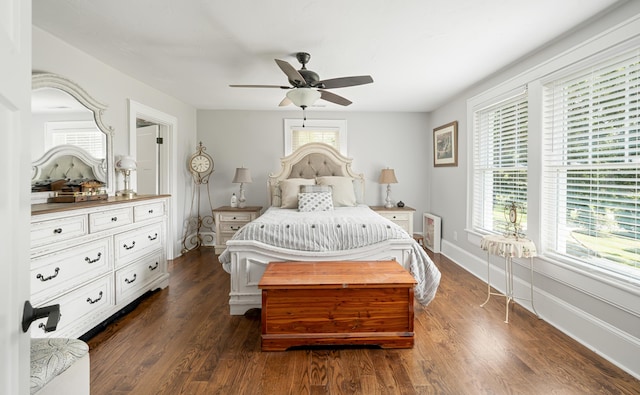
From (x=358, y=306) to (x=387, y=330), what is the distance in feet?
0.88

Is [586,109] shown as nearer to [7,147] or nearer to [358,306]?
[358,306]

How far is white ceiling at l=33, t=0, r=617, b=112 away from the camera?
2.12 meters

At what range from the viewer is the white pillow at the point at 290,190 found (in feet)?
14.4

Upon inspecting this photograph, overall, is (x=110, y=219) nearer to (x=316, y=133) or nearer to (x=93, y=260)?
(x=93, y=260)

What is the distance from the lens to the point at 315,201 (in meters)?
4.12

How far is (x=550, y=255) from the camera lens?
2680mm

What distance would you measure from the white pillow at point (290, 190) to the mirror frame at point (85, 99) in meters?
2.03

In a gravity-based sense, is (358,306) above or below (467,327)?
above

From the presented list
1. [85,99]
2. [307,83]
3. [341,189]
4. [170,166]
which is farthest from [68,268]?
[341,189]

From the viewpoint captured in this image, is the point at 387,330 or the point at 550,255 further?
the point at 550,255

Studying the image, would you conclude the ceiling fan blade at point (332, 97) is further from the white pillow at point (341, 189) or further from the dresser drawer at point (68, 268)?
the dresser drawer at point (68, 268)

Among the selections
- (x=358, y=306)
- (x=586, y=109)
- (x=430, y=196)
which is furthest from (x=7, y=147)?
(x=430, y=196)

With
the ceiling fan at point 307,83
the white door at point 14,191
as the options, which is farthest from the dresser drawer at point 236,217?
the white door at point 14,191

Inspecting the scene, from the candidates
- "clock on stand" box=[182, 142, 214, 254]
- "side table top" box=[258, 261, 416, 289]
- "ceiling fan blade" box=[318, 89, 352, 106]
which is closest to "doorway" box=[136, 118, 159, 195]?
"clock on stand" box=[182, 142, 214, 254]
